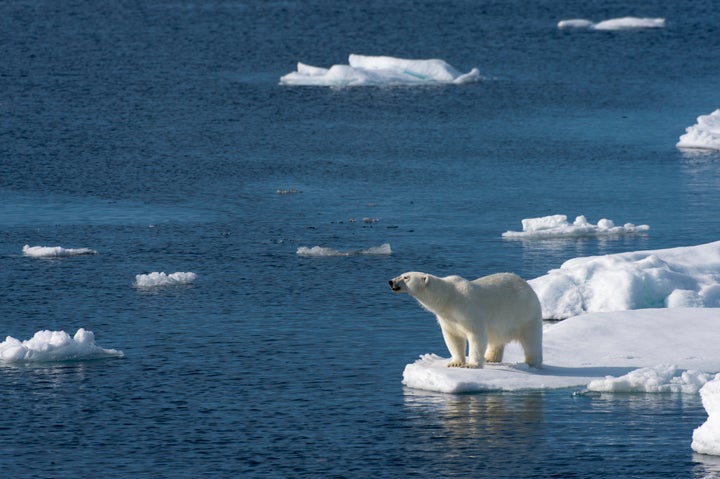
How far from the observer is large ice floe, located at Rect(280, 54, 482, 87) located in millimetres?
60656

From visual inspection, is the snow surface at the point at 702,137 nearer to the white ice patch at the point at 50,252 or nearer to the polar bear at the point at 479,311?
the white ice patch at the point at 50,252

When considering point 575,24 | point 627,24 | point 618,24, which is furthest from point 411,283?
point 575,24

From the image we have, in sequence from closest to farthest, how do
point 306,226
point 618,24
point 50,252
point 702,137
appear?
point 50,252
point 306,226
point 702,137
point 618,24

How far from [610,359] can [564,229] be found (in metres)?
11.8

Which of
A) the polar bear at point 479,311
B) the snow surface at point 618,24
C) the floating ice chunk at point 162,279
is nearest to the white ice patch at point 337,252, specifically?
the floating ice chunk at point 162,279

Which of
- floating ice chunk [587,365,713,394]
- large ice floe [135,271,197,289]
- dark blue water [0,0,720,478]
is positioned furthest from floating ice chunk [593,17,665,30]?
floating ice chunk [587,365,713,394]

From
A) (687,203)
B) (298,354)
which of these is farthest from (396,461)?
(687,203)

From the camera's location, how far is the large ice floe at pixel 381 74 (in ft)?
199

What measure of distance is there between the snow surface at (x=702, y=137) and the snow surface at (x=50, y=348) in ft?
91.5

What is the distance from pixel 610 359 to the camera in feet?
69.8

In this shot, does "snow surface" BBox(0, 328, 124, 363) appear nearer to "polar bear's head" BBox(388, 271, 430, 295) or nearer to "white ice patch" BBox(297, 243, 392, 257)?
"polar bear's head" BBox(388, 271, 430, 295)

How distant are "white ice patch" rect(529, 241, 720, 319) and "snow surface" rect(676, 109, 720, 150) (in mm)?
20350

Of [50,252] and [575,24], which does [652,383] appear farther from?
[575,24]

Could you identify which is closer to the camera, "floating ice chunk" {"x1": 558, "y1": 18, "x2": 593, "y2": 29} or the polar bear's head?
the polar bear's head
